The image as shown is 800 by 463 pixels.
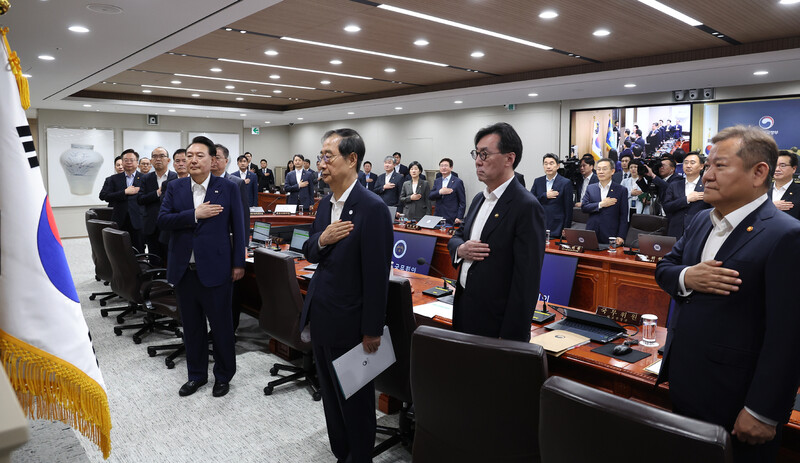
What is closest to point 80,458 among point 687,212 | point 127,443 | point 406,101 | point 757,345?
point 127,443

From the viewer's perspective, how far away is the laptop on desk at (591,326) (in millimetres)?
2480

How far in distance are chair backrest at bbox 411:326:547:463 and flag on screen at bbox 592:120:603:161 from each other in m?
9.26

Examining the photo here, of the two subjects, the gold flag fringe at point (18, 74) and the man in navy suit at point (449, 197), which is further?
the man in navy suit at point (449, 197)

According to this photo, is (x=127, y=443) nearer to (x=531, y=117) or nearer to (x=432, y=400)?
Result: (x=432, y=400)

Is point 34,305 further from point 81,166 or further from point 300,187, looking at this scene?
point 81,166

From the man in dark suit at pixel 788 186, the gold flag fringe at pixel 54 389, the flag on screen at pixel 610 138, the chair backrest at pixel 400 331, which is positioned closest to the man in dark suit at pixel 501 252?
the chair backrest at pixel 400 331

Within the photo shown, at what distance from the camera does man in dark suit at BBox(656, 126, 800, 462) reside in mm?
1441

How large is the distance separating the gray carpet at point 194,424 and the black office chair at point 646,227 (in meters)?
3.70

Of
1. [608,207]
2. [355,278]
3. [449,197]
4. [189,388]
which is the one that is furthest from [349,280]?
[449,197]

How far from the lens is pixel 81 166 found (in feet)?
39.4

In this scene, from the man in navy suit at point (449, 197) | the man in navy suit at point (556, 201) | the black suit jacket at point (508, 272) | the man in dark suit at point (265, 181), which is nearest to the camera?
the black suit jacket at point (508, 272)

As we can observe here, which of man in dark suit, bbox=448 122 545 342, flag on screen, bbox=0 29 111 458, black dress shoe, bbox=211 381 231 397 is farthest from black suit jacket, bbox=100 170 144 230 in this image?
flag on screen, bbox=0 29 111 458

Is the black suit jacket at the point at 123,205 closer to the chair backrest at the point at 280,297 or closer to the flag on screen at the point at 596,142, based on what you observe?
the chair backrest at the point at 280,297

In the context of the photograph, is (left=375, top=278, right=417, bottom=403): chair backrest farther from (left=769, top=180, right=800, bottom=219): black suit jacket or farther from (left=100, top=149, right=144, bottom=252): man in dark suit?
(left=100, top=149, right=144, bottom=252): man in dark suit
